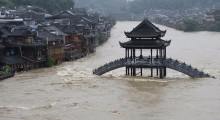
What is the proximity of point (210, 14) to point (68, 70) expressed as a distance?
87.8 m

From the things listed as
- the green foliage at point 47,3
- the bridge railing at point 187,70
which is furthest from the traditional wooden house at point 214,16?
the bridge railing at point 187,70

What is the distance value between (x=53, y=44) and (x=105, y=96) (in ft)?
73.4

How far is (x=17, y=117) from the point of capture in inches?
1226

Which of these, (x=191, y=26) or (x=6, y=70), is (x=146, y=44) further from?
(x=191, y=26)

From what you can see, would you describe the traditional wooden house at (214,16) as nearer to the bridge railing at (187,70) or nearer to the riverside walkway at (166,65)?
the riverside walkway at (166,65)

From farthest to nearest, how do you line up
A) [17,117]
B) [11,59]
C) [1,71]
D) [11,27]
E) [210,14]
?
[210,14], [11,27], [11,59], [1,71], [17,117]

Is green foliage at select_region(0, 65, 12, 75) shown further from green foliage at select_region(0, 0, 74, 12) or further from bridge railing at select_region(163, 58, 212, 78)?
green foliage at select_region(0, 0, 74, 12)

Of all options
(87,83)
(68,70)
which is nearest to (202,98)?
(87,83)

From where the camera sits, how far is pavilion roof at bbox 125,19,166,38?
43875 mm

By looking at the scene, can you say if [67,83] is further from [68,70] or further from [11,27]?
[11,27]

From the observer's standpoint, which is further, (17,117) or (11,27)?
A: (11,27)

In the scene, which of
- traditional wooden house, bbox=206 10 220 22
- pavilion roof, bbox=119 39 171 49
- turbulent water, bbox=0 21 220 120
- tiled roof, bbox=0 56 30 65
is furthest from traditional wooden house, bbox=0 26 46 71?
traditional wooden house, bbox=206 10 220 22

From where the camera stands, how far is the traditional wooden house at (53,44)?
56812 millimetres

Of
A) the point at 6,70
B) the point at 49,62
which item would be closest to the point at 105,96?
the point at 6,70
